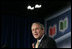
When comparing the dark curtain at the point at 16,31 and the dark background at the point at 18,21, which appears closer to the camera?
the dark background at the point at 18,21

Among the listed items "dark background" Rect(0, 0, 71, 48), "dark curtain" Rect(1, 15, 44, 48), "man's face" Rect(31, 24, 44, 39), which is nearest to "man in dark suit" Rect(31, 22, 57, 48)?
"man's face" Rect(31, 24, 44, 39)

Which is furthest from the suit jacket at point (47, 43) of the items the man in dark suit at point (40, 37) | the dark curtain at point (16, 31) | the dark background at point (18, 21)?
the dark curtain at point (16, 31)

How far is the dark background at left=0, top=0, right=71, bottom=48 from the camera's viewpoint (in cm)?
569

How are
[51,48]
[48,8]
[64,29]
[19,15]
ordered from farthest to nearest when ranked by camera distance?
[19,15] → [48,8] → [64,29] → [51,48]

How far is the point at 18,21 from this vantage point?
6168 mm

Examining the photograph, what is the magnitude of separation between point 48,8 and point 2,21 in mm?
1571

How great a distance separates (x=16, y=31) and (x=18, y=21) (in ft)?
1.17

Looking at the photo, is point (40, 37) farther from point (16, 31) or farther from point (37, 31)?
point (16, 31)

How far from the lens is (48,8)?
19.1 ft

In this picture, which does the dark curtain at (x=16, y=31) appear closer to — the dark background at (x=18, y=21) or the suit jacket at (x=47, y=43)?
the dark background at (x=18, y=21)

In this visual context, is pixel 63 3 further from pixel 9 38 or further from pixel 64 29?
pixel 9 38

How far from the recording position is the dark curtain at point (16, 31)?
19.4ft

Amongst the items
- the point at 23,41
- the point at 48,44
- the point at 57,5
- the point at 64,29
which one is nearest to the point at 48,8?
the point at 57,5

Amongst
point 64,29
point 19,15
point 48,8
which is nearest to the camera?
point 64,29
